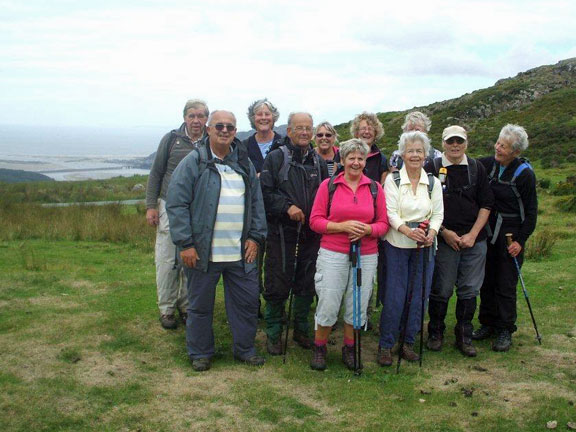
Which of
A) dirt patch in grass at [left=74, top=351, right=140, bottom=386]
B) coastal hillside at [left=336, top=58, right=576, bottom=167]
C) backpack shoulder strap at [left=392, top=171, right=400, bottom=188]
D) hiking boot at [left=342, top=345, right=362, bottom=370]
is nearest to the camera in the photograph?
dirt patch in grass at [left=74, top=351, right=140, bottom=386]

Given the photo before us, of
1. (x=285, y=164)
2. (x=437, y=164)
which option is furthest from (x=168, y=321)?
(x=437, y=164)

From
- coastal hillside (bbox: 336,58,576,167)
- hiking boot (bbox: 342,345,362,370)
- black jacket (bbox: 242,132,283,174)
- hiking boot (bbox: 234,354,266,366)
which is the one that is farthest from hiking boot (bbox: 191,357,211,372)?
coastal hillside (bbox: 336,58,576,167)

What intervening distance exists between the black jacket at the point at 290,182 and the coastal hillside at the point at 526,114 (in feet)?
78.0

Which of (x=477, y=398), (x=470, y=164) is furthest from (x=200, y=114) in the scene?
(x=477, y=398)

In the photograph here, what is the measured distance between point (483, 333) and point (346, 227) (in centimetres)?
256

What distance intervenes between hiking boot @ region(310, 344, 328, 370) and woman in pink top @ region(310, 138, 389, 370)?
31 centimetres

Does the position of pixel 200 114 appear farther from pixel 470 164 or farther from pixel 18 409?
pixel 18 409

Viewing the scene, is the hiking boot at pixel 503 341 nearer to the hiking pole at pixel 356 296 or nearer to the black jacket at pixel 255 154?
the hiking pole at pixel 356 296

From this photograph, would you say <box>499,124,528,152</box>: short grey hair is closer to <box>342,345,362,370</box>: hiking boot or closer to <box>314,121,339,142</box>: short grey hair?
<box>314,121,339,142</box>: short grey hair

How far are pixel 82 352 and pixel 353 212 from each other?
313 centimetres

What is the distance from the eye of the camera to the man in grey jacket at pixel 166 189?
619 centimetres

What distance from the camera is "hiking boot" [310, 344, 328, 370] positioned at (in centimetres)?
543

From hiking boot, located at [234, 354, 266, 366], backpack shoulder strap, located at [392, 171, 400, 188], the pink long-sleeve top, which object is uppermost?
backpack shoulder strap, located at [392, 171, 400, 188]

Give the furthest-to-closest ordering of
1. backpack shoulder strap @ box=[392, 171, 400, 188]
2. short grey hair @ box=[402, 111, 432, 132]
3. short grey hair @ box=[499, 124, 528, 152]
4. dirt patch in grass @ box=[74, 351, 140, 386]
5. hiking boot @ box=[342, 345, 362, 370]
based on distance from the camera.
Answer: short grey hair @ box=[402, 111, 432, 132], short grey hair @ box=[499, 124, 528, 152], hiking boot @ box=[342, 345, 362, 370], backpack shoulder strap @ box=[392, 171, 400, 188], dirt patch in grass @ box=[74, 351, 140, 386]
